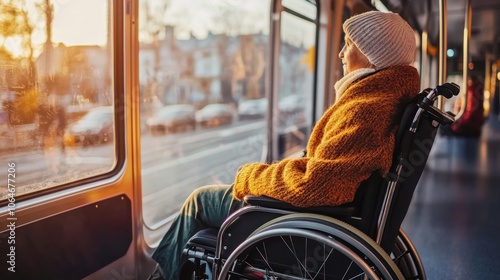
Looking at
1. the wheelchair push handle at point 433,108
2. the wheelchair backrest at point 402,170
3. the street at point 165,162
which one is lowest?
the street at point 165,162

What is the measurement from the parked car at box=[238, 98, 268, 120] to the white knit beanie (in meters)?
14.5

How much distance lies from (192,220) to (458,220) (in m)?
2.84

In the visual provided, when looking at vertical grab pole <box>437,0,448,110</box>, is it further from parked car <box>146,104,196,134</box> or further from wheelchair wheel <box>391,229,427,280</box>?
parked car <box>146,104,196,134</box>

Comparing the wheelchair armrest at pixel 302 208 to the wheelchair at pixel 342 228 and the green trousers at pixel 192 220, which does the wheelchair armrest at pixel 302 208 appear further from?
the green trousers at pixel 192 220

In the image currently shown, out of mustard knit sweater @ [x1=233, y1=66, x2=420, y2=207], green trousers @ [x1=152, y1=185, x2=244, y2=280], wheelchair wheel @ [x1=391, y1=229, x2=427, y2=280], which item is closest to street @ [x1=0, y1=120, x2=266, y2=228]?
green trousers @ [x1=152, y1=185, x2=244, y2=280]

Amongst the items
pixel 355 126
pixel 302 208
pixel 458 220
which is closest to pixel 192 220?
pixel 302 208

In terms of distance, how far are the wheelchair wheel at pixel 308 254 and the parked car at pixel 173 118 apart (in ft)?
36.5

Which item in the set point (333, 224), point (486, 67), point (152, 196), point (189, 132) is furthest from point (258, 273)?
point (486, 67)

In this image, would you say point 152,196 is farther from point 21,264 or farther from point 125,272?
point 21,264

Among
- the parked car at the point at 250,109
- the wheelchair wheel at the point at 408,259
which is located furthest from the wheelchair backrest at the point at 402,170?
the parked car at the point at 250,109

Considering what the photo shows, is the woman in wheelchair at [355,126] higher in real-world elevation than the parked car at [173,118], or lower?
higher

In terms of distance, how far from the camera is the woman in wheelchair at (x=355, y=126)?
1486 mm

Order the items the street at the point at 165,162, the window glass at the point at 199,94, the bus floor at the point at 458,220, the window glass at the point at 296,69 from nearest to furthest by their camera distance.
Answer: the street at the point at 165,162, the bus floor at the point at 458,220, the window glass at the point at 296,69, the window glass at the point at 199,94

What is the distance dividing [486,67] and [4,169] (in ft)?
50.5
